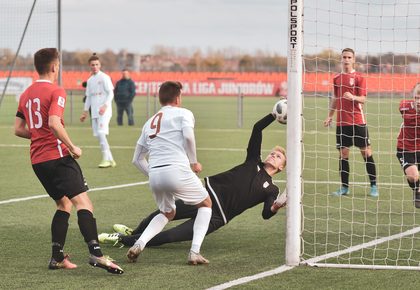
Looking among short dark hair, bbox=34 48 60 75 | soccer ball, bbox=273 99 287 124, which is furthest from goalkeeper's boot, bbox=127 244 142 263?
soccer ball, bbox=273 99 287 124

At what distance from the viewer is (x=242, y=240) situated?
368 inches

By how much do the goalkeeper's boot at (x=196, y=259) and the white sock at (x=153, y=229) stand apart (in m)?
0.39

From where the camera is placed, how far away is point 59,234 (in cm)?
796

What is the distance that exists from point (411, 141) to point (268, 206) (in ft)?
10.7

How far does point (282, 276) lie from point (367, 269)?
0.83 metres

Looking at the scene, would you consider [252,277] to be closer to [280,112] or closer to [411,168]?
[280,112]

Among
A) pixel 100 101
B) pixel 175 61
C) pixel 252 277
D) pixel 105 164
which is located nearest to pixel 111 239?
pixel 252 277

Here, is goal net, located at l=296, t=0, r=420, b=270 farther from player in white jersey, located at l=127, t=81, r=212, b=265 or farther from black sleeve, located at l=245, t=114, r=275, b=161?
player in white jersey, located at l=127, t=81, r=212, b=265

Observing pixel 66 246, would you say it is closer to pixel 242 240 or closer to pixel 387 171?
pixel 242 240

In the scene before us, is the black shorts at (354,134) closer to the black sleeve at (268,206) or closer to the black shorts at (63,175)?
the black sleeve at (268,206)

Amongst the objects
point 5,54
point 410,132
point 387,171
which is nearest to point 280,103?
point 410,132

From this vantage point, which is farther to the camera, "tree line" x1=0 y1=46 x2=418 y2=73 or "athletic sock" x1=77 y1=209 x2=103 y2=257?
"tree line" x1=0 y1=46 x2=418 y2=73

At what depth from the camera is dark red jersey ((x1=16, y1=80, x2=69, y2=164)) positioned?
7762mm

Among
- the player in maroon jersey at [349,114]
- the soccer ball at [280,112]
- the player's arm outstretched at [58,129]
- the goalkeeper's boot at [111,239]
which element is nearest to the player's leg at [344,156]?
the player in maroon jersey at [349,114]
